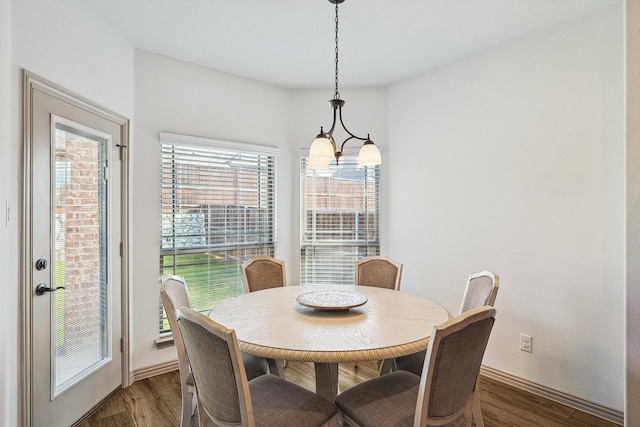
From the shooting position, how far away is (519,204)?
8.74 feet

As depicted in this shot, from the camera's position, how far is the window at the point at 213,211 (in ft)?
9.86

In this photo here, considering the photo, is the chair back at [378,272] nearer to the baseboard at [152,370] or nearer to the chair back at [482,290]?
the chair back at [482,290]

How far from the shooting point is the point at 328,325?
1724mm

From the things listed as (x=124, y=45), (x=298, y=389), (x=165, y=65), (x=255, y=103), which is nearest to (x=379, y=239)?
(x=255, y=103)

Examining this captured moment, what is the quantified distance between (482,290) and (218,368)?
153 cm

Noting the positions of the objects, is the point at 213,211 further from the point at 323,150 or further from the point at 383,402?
the point at 383,402

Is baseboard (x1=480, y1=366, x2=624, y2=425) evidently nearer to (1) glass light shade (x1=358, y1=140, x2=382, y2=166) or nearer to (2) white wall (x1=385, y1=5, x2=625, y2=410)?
(2) white wall (x1=385, y1=5, x2=625, y2=410)

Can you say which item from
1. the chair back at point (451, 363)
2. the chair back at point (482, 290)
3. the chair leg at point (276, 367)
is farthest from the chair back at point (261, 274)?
the chair back at point (451, 363)

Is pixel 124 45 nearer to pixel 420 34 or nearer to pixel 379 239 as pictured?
pixel 420 34

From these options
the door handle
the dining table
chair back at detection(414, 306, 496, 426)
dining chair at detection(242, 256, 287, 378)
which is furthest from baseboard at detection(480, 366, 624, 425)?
the door handle

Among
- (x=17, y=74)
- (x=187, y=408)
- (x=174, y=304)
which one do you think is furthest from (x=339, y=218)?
(x=17, y=74)

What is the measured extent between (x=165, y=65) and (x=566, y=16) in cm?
309

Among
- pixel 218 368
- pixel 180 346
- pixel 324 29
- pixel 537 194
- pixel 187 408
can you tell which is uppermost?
pixel 324 29

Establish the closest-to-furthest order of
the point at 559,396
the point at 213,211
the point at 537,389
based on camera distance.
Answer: the point at 559,396 → the point at 537,389 → the point at 213,211
